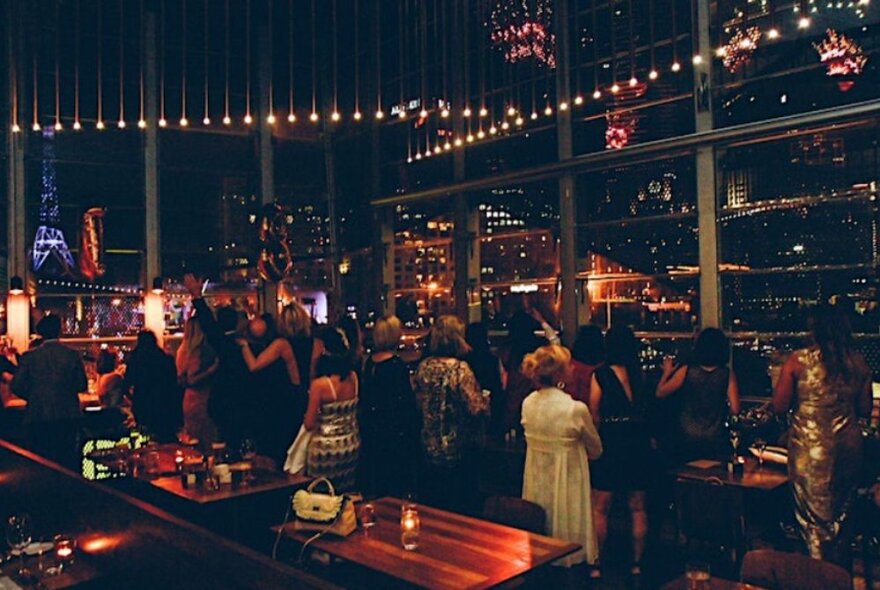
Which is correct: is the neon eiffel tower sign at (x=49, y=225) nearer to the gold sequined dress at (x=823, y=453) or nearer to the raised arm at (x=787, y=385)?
the raised arm at (x=787, y=385)

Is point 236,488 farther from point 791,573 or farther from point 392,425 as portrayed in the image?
point 791,573

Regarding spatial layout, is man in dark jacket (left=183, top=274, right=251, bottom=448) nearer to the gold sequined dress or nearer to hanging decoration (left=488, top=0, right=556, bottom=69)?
the gold sequined dress

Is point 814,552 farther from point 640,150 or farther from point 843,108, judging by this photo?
point 640,150

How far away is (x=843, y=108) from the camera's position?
618cm

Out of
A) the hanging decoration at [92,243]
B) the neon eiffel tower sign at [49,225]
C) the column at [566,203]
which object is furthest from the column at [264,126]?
the column at [566,203]

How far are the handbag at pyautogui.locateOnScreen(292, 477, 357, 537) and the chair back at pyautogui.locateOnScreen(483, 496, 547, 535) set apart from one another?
703 mm

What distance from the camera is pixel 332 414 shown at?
16.1 feet

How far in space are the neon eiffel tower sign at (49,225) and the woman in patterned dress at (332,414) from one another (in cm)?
661

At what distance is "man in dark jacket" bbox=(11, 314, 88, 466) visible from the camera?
6.71 metres

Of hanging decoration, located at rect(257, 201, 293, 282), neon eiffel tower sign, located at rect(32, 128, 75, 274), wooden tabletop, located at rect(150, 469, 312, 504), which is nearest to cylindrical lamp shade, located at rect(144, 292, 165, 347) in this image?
neon eiffel tower sign, located at rect(32, 128, 75, 274)

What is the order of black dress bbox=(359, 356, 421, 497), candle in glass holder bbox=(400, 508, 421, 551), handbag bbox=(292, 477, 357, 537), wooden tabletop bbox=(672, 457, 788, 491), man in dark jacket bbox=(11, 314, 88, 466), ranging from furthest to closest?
man in dark jacket bbox=(11, 314, 88, 466)
black dress bbox=(359, 356, 421, 497)
wooden tabletop bbox=(672, 457, 788, 491)
handbag bbox=(292, 477, 357, 537)
candle in glass holder bbox=(400, 508, 421, 551)

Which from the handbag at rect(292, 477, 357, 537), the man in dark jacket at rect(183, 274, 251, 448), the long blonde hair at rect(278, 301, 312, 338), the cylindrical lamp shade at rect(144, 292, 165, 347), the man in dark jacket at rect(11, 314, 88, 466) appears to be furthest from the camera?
the cylindrical lamp shade at rect(144, 292, 165, 347)

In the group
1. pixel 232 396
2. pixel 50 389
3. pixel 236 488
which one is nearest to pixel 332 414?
pixel 236 488

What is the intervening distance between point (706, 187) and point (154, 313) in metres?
7.06
